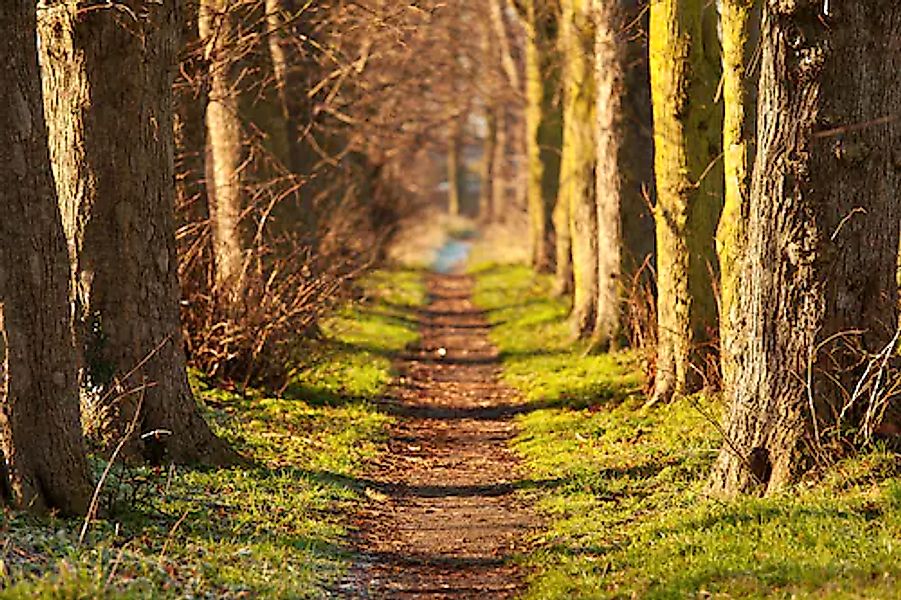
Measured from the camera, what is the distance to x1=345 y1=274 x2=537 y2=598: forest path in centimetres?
910

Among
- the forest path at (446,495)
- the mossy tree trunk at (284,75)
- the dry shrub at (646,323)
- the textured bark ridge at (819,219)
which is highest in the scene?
the mossy tree trunk at (284,75)

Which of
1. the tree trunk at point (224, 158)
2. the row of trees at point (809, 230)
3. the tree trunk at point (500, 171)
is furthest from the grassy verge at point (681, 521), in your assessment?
the tree trunk at point (500, 171)

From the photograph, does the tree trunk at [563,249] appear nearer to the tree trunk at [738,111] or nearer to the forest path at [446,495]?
the forest path at [446,495]

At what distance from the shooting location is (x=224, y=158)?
18.0m

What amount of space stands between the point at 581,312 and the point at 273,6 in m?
6.64

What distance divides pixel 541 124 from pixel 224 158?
12.3m

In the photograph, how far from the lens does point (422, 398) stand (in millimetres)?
17531

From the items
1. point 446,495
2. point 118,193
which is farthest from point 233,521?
point 118,193

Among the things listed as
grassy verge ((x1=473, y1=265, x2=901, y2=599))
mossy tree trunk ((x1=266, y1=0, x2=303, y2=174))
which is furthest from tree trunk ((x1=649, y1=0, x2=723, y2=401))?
mossy tree trunk ((x1=266, y1=0, x2=303, y2=174))

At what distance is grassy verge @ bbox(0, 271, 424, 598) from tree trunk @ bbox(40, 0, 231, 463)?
656 millimetres

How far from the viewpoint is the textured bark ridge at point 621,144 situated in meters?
17.8

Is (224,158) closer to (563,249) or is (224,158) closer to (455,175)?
(563,249)

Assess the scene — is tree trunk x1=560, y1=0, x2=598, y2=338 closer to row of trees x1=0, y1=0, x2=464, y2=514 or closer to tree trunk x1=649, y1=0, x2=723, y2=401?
row of trees x1=0, y1=0, x2=464, y2=514

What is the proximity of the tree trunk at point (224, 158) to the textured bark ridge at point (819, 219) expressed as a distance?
683 cm
